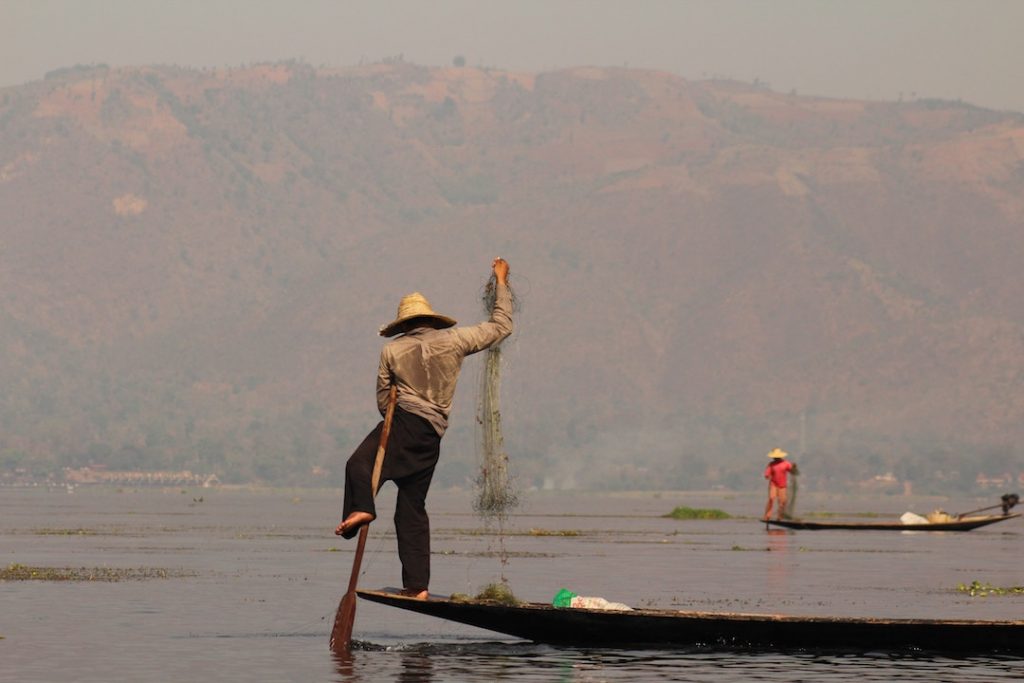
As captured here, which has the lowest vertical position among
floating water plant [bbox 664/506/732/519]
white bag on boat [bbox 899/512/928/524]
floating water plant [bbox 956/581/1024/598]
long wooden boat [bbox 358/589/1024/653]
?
long wooden boat [bbox 358/589/1024/653]

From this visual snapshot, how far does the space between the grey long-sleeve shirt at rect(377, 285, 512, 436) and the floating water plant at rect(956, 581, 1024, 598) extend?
11.8 m

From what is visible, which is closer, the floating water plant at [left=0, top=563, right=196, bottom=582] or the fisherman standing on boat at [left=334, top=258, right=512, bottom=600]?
the fisherman standing on boat at [left=334, top=258, right=512, bottom=600]

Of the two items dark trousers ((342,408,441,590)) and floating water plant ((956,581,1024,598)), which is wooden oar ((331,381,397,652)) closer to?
dark trousers ((342,408,441,590))

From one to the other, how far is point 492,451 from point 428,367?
164 centimetres

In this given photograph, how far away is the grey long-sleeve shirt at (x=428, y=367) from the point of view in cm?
2080

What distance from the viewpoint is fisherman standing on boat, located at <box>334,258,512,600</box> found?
20656 millimetres

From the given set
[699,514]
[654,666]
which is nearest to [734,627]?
[654,666]

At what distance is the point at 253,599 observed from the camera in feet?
91.6

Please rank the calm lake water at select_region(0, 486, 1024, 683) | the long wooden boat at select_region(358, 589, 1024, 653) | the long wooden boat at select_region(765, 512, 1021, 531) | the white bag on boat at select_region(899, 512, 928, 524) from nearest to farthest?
the calm lake water at select_region(0, 486, 1024, 683)
the long wooden boat at select_region(358, 589, 1024, 653)
the long wooden boat at select_region(765, 512, 1021, 531)
the white bag on boat at select_region(899, 512, 928, 524)

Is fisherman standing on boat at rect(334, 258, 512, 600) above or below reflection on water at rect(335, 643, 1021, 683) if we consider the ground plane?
above

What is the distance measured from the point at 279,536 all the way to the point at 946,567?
2303 cm

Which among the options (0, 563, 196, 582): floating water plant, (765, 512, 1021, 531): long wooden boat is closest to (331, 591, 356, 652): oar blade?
(0, 563, 196, 582): floating water plant

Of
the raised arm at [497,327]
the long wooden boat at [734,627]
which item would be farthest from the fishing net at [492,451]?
the long wooden boat at [734,627]

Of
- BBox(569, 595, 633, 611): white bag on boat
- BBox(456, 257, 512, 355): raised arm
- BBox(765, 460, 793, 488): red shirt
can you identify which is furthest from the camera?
BBox(765, 460, 793, 488): red shirt
